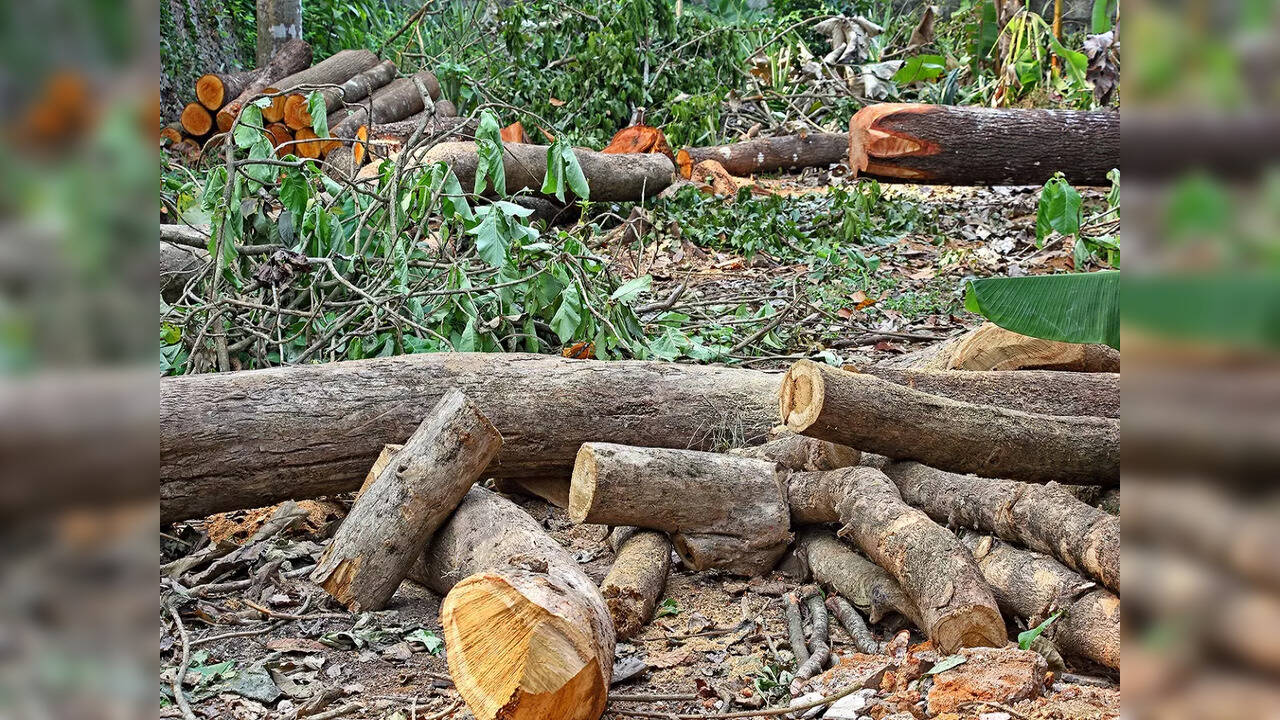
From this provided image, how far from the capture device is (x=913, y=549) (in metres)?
2.79

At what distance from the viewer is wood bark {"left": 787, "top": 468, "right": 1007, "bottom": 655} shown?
2557mm

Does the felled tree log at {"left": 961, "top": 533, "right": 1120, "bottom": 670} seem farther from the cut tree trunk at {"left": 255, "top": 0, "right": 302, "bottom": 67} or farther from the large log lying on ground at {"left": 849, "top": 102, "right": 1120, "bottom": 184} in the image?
the cut tree trunk at {"left": 255, "top": 0, "right": 302, "bottom": 67}

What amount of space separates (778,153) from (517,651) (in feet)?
26.9

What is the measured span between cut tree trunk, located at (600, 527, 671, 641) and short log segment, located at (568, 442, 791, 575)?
78mm

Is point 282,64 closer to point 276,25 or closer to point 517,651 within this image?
point 276,25

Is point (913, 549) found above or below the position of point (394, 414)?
below

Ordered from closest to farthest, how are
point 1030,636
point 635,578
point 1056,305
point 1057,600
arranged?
point 1056,305, point 1030,636, point 1057,600, point 635,578

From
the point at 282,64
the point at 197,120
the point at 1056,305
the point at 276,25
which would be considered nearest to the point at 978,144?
the point at 1056,305

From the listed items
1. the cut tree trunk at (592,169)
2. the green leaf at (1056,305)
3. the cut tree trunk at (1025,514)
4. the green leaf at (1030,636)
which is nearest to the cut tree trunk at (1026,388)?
the cut tree trunk at (1025,514)

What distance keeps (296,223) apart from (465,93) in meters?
5.69

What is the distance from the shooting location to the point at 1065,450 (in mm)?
3131

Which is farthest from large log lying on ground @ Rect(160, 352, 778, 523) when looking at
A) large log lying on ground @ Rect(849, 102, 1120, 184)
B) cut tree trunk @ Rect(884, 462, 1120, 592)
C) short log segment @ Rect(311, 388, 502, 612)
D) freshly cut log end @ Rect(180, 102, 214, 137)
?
freshly cut log end @ Rect(180, 102, 214, 137)
